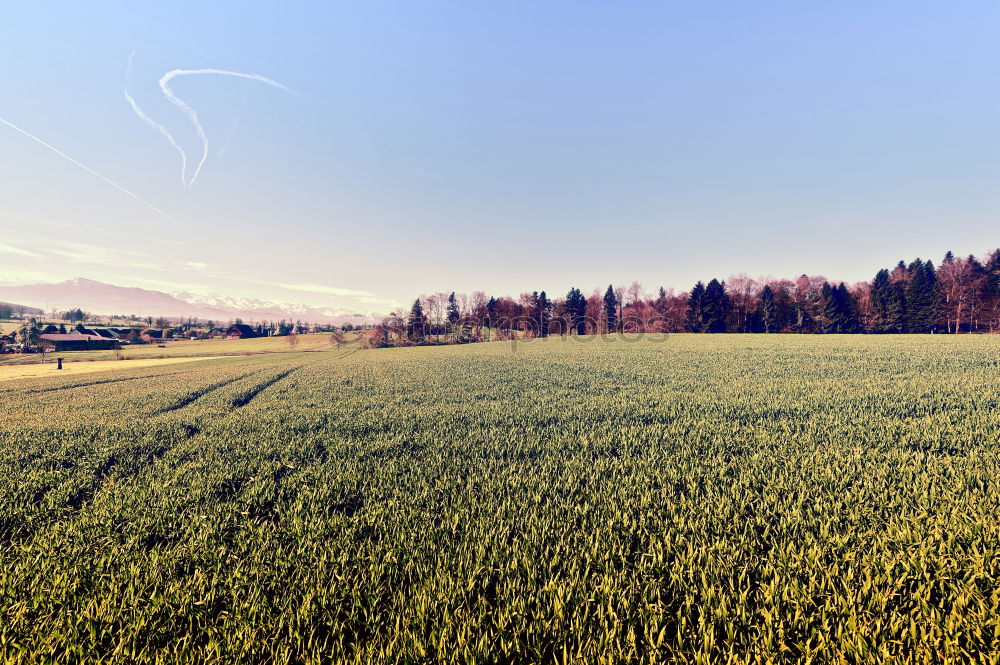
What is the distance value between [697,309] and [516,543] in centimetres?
9480

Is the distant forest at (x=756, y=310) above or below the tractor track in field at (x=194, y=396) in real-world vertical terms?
above

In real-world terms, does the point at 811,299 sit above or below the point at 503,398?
above

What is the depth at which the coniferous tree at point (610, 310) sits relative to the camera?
95562mm

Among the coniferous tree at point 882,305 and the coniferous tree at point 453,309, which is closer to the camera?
the coniferous tree at point 882,305

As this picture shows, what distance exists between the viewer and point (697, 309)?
8425cm

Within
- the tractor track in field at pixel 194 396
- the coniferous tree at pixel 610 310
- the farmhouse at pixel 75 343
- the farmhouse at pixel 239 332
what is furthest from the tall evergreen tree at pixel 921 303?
the farmhouse at pixel 239 332

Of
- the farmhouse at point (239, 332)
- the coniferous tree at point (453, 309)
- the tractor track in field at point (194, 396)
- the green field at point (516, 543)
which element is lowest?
the tractor track in field at point (194, 396)

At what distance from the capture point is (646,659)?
263cm

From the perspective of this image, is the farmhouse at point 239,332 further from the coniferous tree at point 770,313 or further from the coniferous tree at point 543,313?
the coniferous tree at point 770,313

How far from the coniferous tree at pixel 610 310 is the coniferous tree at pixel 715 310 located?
22.3 meters

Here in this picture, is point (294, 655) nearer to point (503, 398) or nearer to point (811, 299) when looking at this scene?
point (503, 398)

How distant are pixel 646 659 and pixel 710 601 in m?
0.86

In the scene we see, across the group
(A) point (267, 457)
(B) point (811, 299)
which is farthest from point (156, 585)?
(B) point (811, 299)

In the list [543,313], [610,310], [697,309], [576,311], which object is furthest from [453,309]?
[697,309]
